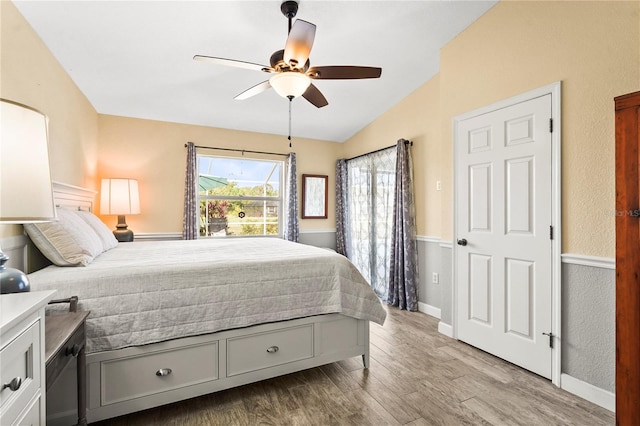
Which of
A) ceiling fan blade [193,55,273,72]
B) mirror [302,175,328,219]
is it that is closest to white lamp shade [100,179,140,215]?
ceiling fan blade [193,55,273,72]

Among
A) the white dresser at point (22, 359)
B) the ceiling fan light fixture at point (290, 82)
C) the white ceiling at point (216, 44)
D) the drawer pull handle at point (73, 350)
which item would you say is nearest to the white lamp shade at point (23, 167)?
the white dresser at point (22, 359)

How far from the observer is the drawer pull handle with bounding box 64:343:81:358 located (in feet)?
3.94

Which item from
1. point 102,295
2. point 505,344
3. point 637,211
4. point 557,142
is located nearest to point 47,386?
point 102,295

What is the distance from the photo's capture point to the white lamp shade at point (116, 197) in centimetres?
347

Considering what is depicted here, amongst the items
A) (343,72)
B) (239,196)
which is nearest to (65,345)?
(343,72)

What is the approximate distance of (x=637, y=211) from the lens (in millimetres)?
1534

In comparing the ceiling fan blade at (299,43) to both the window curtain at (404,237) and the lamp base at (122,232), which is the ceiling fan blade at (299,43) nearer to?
the window curtain at (404,237)

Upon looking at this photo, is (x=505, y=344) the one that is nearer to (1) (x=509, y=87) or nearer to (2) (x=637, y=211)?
(2) (x=637, y=211)

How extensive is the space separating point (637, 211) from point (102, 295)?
2715mm

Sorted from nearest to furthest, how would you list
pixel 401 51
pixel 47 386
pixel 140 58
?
pixel 47 386, pixel 140 58, pixel 401 51

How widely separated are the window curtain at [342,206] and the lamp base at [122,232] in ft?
9.44

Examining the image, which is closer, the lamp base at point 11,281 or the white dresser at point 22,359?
the white dresser at point 22,359

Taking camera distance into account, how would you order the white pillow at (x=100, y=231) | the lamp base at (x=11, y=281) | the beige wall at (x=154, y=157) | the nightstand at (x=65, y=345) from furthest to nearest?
the beige wall at (x=154, y=157)
the white pillow at (x=100, y=231)
the lamp base at (x=11, y=281)
the nightstand at (x=65, y=345)

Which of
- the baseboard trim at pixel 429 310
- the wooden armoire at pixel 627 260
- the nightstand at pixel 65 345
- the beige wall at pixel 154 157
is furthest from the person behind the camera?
the beige wall at pixel 154 157
